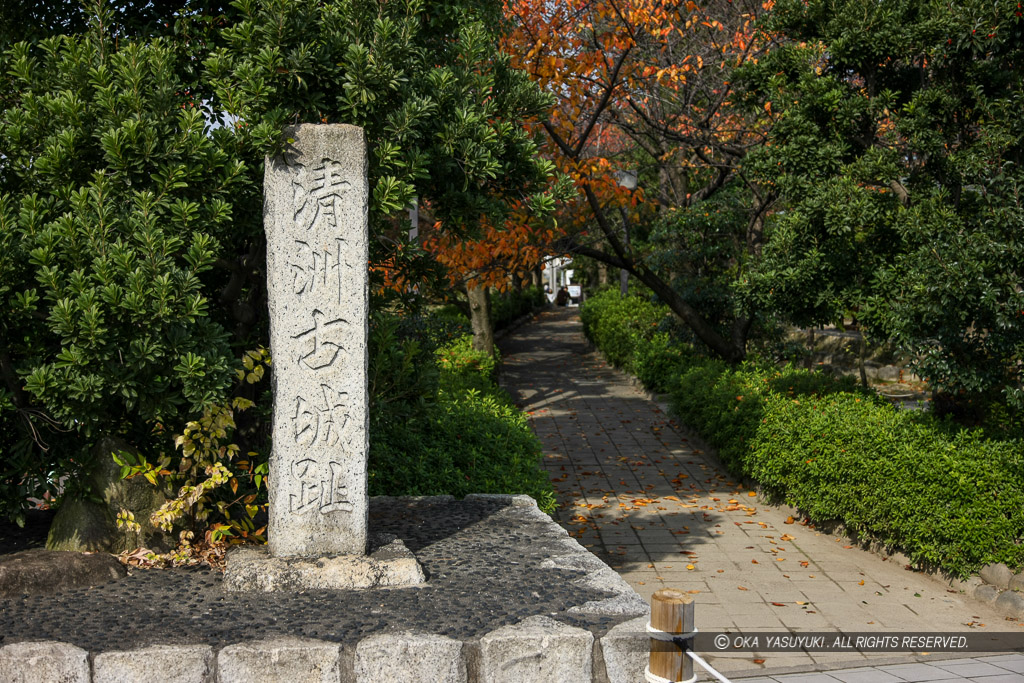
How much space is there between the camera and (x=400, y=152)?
5000 mm

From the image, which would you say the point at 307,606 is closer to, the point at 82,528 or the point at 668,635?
the point at 82,528

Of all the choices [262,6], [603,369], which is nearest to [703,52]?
[603,369]

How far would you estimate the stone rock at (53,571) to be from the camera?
4535 millimetres

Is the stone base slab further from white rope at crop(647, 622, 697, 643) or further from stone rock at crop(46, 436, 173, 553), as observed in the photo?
white rope at crop(647, 622, 697, 643)

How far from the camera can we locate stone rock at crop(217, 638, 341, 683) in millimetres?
3809

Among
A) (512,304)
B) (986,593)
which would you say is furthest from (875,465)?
(512,304)

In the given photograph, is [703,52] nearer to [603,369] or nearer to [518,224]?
[518,224]

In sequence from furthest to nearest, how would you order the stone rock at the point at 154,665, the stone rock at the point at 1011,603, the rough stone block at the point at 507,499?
the rough stone block at the point at 507,499, the stone rock at the point at 1011,603, the stone rock at the point at 154,665

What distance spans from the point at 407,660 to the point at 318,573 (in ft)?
3.20

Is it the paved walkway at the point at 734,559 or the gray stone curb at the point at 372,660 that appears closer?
the gray stone curb at the point at 372,660

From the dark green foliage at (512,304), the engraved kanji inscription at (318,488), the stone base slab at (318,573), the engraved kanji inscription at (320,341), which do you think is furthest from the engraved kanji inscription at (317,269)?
the dark green foliage at (512,304)

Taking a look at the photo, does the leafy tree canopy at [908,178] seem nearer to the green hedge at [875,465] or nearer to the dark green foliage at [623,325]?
the green hedge at [875,465]

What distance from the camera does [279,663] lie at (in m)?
3.82

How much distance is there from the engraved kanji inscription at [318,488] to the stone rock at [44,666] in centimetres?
130
